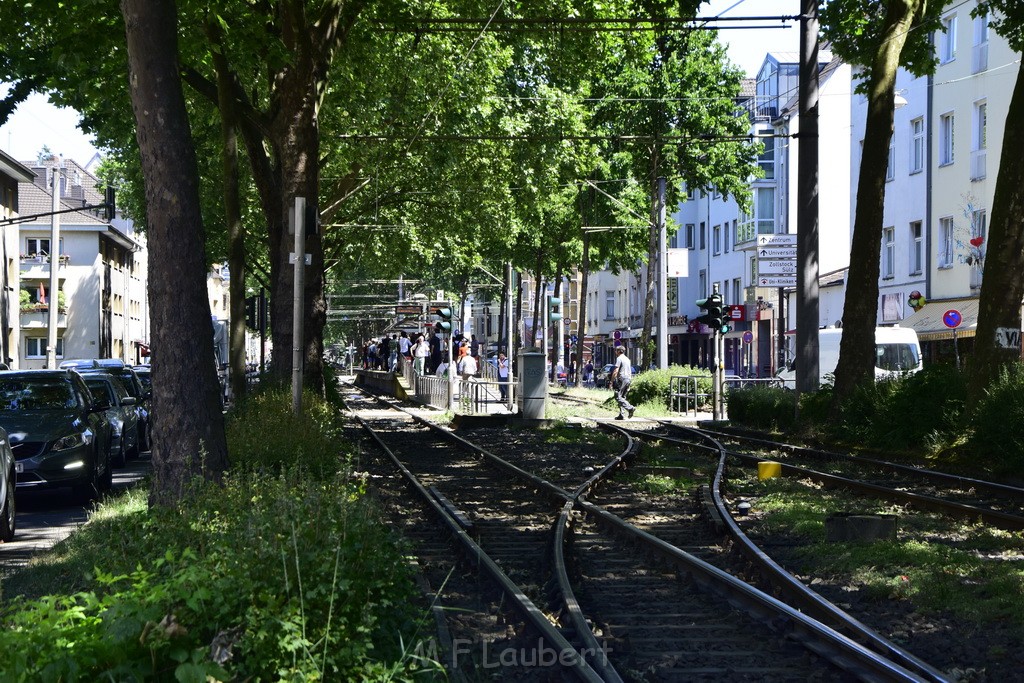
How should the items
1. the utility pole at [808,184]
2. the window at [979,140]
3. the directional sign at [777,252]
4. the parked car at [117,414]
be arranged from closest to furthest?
the parked car at [117,414] < the utility pole at [808,184] < the directional sign at [777,252] < the window at [979,140]

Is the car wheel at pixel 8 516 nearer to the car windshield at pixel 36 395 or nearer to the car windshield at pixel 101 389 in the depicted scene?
the car windshield at pixel 36 395

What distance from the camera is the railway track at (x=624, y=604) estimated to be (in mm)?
6941

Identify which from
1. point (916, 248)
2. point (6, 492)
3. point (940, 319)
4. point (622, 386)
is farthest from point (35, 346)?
point (6, 492)

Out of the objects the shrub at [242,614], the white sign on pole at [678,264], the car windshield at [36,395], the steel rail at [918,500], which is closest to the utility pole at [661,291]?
the white sign on pole at [678,264]

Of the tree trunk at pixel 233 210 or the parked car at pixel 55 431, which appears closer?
the parked car at pixel 55 431

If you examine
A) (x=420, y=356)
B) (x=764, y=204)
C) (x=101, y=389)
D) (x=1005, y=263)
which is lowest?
(x=101, y=389)

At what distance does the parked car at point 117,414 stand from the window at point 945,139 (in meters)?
31.6

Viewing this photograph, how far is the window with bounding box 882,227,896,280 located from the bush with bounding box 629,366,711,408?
14810mm

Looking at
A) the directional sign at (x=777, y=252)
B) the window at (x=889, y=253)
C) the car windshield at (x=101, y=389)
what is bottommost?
the car windshield at (x=101, y=389)

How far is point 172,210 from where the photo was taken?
10773 mm

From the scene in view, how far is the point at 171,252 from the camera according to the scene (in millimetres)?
10766

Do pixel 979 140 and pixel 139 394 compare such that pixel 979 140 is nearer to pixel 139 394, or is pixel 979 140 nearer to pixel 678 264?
pixel 678 264

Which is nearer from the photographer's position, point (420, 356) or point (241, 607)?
point (241, 607)

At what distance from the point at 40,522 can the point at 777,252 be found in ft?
53.4
